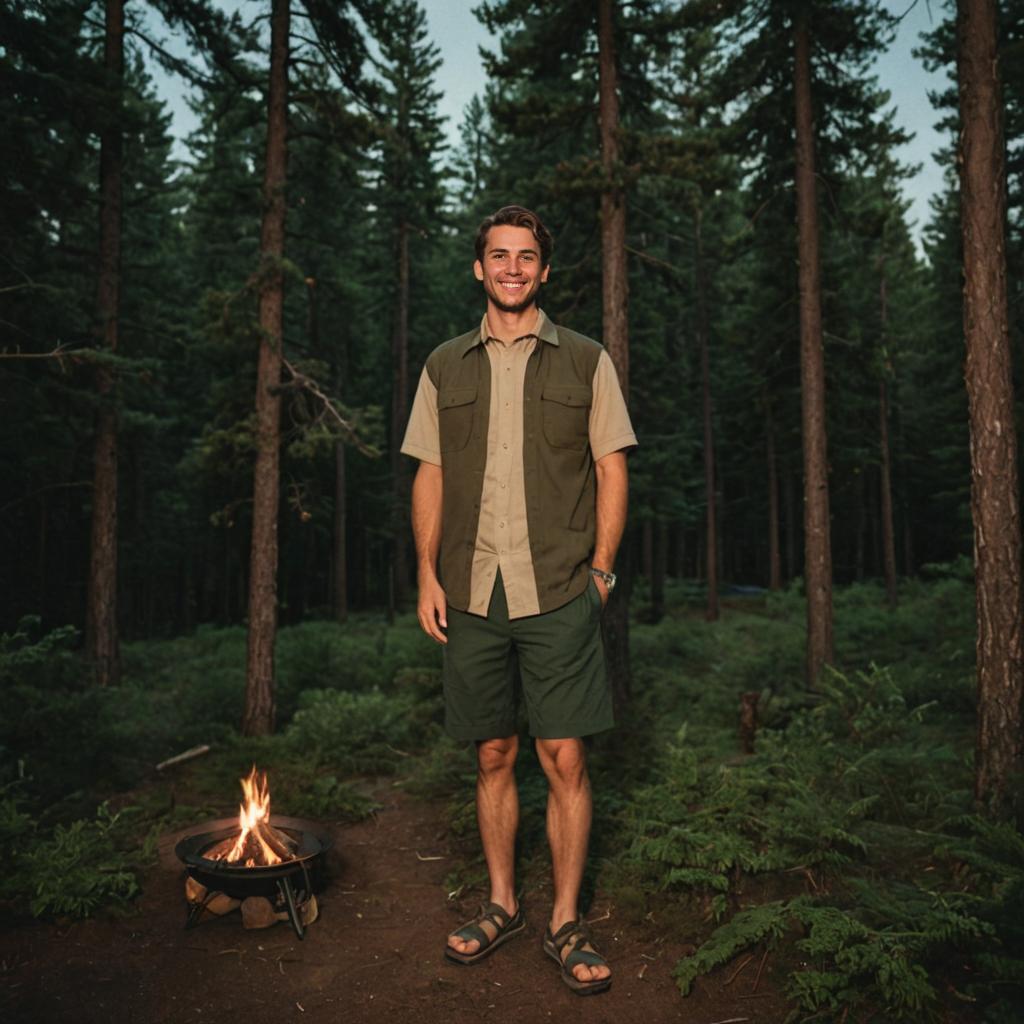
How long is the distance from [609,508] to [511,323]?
1093mm

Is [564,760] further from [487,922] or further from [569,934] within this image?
[487,922]

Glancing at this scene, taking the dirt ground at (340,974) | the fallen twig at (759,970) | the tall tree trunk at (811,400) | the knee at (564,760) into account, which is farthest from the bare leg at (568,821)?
the tall tree trunk at (811,400)

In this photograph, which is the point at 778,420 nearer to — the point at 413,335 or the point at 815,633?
the point at 413,335

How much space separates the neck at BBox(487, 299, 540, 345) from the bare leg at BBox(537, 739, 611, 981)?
2065 millimetres

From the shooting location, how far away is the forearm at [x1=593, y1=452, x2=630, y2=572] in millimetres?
3650

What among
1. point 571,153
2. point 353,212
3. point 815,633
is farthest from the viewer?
point 353,212

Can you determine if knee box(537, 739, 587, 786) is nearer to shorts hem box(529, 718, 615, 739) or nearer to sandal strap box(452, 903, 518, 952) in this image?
shorts hem box(529, 718, 615, 739)

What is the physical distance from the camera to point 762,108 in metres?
12.3

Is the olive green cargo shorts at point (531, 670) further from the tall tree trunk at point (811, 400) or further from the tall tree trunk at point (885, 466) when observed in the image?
the tall tree trunk at point (885, 466)

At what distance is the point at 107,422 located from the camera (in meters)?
12.2

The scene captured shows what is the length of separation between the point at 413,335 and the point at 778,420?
13.7 m

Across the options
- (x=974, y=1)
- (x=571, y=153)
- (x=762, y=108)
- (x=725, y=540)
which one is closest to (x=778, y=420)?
(x=571, y=153)

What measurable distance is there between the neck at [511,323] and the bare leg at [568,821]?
207cm

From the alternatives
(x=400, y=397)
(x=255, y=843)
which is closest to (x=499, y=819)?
(x=255, y=843)
